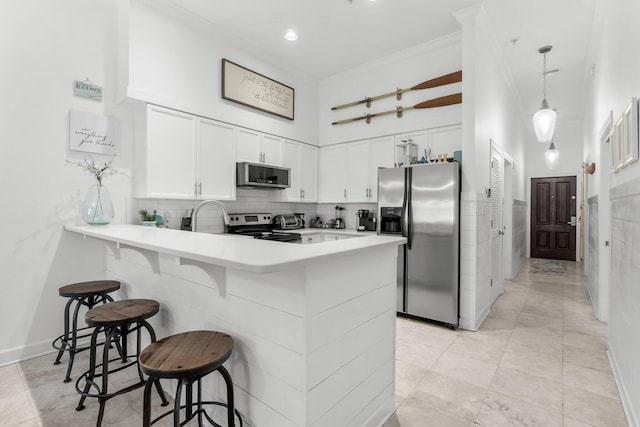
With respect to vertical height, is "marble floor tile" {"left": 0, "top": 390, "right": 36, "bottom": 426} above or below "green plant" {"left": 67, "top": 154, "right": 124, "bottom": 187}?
below

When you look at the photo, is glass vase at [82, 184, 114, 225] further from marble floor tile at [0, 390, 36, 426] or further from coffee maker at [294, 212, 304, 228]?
coffee maker at [294, 212, 304, 228]

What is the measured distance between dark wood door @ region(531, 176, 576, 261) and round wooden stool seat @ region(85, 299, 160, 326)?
856 cm

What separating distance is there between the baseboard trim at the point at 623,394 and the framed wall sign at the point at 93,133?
4206 millimetres

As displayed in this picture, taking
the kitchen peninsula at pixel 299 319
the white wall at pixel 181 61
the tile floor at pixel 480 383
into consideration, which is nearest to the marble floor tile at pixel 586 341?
the tile floor at pixel 480 383

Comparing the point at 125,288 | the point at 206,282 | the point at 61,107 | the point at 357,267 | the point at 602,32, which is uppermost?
the point at 602,32

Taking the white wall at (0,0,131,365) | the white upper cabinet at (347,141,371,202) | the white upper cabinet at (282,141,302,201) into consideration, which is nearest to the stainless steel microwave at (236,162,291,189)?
the white upper cabinet at (282,141,302,201)

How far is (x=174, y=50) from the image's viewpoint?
3.30 metres

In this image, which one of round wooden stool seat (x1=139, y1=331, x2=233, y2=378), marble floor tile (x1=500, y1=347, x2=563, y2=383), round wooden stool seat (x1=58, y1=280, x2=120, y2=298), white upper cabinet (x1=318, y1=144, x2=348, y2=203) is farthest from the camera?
white upper cabinet (x1=318, y1=144, x2=348, y2=203)

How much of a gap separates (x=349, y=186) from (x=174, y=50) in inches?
106

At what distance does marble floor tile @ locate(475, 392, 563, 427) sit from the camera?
74.3 inches

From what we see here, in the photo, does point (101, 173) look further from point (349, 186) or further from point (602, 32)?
point (602, 32)

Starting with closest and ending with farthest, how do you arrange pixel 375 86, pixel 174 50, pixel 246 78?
pixel 174 50 → pixel 246 78 → pixel 375 86

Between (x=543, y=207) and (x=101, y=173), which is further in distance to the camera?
(x=543, y=207)

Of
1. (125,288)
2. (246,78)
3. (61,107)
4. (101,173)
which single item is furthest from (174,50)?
(125,288)
